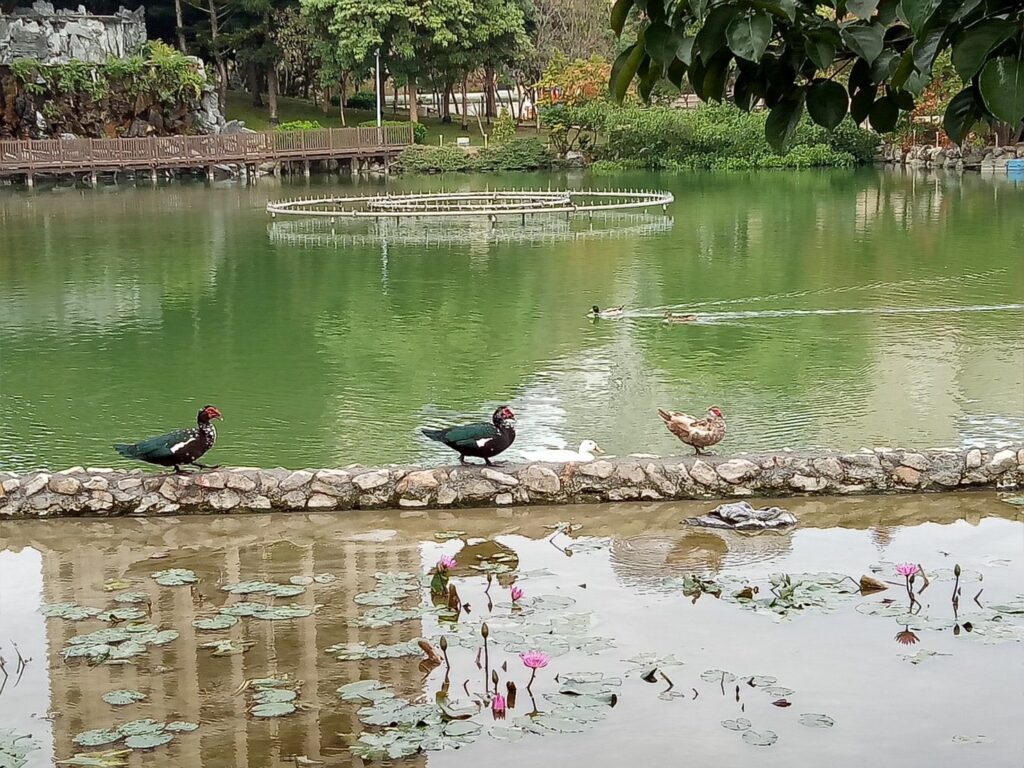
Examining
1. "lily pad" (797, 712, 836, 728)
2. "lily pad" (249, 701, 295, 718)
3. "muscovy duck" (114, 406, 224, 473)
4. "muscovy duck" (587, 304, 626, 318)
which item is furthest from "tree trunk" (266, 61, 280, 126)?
"lily pad" (797, 712, 836, 728)

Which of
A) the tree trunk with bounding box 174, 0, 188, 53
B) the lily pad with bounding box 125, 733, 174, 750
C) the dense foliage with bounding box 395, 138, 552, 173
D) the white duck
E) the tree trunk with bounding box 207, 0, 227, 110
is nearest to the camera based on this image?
the lily pad with bounding box 125, 733, 174, 750

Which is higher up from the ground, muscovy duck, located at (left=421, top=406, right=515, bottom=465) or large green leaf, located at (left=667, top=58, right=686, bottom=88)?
large green leaf, located at (left=667, top=58, right=686, bottom=88)

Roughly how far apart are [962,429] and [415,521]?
Answer: 188 inches

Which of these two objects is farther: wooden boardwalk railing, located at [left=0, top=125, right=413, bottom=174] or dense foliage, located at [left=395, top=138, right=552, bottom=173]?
dense foliage, located at [left=395, top=138, right=552, bottom=173]

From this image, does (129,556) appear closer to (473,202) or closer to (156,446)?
(156,446)

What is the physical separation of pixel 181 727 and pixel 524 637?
5.42 feet

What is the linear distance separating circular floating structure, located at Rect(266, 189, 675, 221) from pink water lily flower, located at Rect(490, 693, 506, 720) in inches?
835

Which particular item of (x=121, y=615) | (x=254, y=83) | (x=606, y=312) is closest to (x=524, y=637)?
(x=121, y=615)

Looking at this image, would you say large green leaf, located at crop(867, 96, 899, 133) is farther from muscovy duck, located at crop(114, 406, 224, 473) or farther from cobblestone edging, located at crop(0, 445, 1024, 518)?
muscovy duck, located at crop(114, 406, 224, 473)

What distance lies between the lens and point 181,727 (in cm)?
533

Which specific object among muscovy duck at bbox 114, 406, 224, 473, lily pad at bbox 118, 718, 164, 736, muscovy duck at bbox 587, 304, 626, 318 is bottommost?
lily pad at bbox 118, 718, 164, 736

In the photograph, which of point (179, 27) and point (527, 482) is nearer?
point (527, 482)

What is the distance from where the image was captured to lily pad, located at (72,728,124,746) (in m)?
5.18

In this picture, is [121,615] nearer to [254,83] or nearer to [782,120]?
[782,120]
